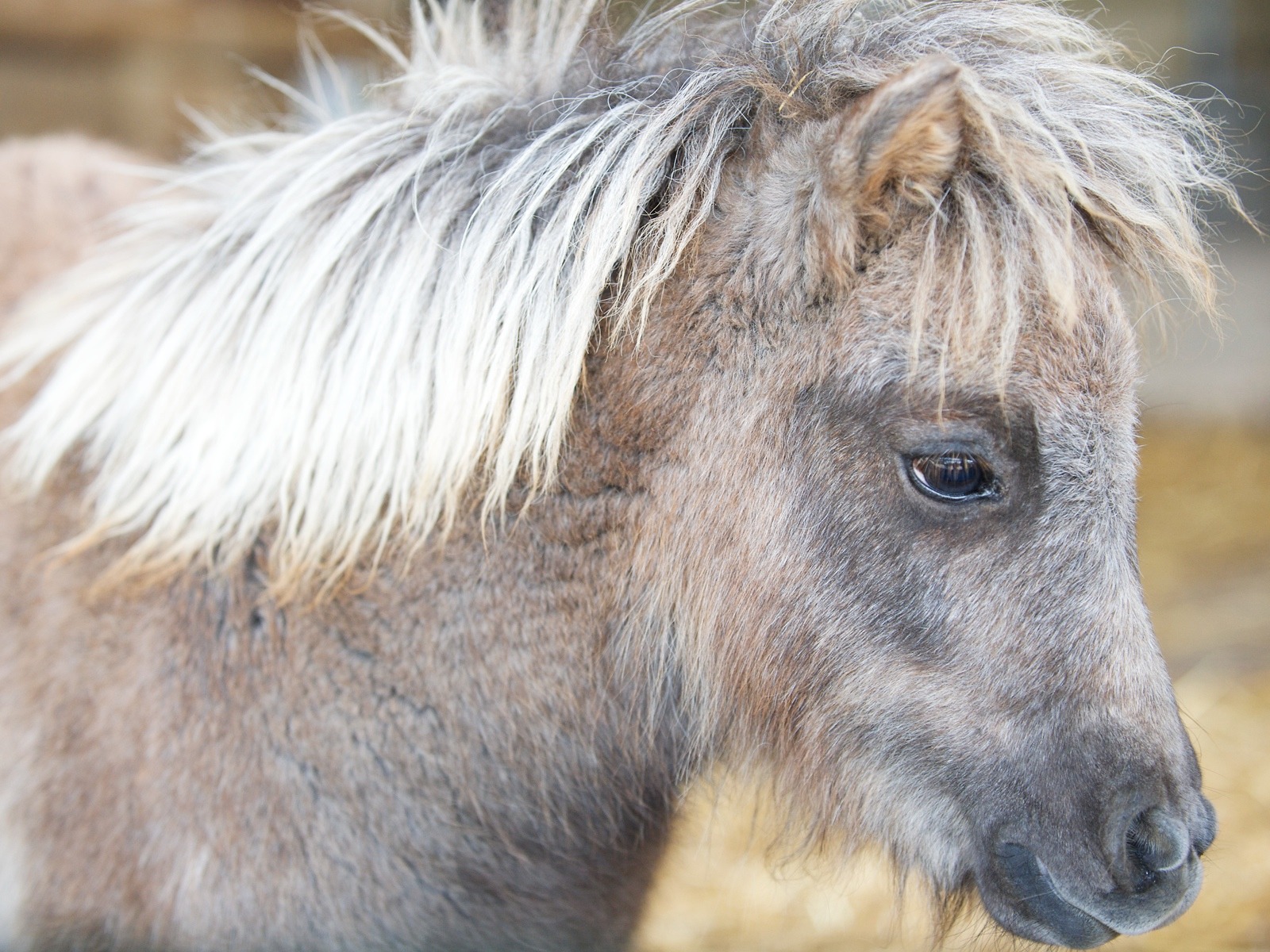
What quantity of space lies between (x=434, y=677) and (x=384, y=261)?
63cm

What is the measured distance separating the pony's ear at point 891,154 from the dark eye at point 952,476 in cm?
30

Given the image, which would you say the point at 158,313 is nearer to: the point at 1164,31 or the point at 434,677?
the point at 434,677

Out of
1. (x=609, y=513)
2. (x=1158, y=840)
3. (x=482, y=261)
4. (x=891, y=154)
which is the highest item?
(x=891, y=154)

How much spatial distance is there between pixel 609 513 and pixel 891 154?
0.63 metres

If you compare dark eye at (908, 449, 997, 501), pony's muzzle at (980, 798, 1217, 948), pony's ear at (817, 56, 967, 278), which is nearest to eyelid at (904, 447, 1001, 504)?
dark eye at (908, 449, 997, 501)

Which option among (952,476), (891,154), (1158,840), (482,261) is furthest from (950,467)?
(482,261)

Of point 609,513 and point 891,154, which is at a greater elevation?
point 891,154

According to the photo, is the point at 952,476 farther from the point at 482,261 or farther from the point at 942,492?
the point at 482,261

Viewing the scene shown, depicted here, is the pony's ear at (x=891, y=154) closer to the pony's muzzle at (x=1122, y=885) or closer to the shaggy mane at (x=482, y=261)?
the shaggy mane at (x=482, y=261)

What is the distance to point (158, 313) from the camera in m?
1.59

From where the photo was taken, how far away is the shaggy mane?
1.41m

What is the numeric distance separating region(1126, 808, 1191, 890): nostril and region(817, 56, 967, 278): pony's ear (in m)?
0.83

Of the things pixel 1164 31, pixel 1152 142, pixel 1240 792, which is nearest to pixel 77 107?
pixel 1152 142

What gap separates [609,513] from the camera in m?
1.48
